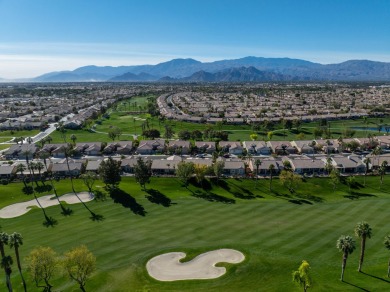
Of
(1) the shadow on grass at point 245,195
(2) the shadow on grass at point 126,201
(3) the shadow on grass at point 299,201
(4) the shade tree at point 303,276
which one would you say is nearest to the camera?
(4) the shade tree at point 303,276

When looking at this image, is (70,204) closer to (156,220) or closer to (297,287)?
(156,220)

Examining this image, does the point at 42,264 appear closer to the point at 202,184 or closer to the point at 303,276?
the point at 303,276

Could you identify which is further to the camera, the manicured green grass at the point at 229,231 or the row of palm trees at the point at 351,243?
the manicured green grass at the point at 229,231

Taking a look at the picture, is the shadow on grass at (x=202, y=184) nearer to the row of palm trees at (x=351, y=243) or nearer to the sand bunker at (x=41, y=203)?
the sand bunker at (x=41, y=203)

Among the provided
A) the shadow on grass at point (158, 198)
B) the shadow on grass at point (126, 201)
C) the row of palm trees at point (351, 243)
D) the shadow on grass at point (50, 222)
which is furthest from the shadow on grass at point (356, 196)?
the shadow on grass at point (50, 222)

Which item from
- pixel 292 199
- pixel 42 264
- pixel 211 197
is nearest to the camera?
pixel 42 264

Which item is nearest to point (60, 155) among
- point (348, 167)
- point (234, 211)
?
point (234, 211)

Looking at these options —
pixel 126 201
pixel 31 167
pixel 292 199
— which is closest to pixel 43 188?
pixel 31 167
